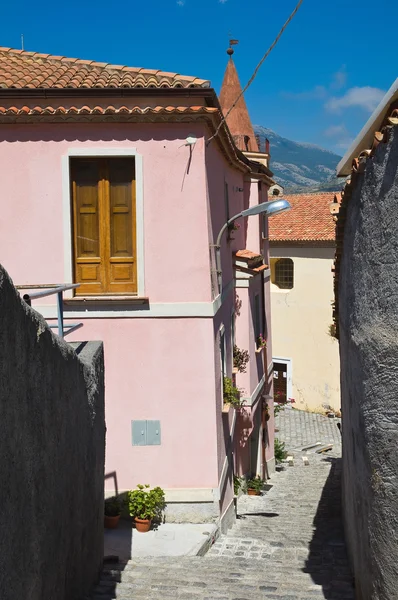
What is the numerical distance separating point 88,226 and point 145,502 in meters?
4.55

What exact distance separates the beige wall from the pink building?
19.9 m

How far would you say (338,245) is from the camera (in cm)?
847

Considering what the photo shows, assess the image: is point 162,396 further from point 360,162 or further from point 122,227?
point 360,162

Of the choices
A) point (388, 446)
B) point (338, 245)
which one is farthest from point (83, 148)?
point (388, 446)

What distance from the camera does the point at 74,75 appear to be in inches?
485

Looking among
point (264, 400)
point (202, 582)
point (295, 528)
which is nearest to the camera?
point (202, 582)

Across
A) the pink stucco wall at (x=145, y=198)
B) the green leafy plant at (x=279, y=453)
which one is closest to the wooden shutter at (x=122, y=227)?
the pink stucco wall at (x=145, y=198)

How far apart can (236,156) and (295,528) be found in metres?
8.02

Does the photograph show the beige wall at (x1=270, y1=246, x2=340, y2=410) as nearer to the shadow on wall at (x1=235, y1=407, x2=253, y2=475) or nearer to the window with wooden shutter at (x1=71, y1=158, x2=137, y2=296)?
the shadow on wall at (x1=235, y1=407, x2=253, y2=475)

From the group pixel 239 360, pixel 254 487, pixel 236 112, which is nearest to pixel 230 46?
pixel 236 112

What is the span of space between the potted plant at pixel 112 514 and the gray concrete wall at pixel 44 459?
11.1 ft

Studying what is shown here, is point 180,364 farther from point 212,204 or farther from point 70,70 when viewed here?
point 70,70

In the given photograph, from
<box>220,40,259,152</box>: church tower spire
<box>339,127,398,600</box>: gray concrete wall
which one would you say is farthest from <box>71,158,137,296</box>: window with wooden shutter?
<box>220,40,259,152</box>: church tower spire

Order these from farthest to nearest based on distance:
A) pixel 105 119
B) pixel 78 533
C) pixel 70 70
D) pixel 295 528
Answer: pixel 295 528, pixel 70 70, pixel 105 119, pixel 78 533
